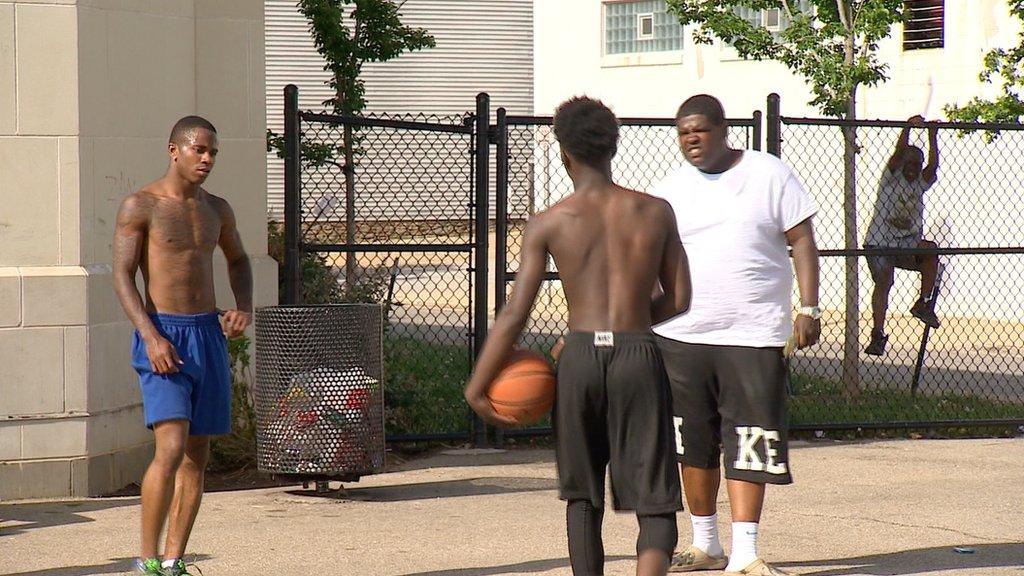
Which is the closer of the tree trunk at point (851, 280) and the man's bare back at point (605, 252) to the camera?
the man's bare back at point (605, 252)

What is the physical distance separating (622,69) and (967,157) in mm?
5584

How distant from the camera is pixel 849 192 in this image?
11.5m

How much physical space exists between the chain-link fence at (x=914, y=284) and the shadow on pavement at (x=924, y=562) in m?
3.34

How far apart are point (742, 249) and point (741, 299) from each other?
21cm

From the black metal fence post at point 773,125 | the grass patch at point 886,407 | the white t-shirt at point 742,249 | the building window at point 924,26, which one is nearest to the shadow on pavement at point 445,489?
the white t-shirt at point 742,249

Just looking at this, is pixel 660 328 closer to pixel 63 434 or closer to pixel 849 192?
pixel 63 434

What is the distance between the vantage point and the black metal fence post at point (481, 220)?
966 cm

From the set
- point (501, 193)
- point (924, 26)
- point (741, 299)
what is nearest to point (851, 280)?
point (501, 193)

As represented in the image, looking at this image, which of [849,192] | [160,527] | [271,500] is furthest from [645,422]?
[849,192]

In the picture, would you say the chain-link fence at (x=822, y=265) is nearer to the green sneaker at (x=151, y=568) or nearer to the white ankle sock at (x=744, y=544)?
the white ankle sock at (x=744, y=544)

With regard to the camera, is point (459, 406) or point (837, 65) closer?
point (459, 406)

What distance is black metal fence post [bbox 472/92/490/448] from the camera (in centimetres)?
966

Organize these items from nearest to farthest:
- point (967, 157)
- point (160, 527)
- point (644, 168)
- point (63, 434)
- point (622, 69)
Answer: point (160, 527) → point (63, 434) → point (967, 157) → point (644, 168) → point (622, 69)

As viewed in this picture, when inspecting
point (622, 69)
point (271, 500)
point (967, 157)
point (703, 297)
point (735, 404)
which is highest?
point (622, 69)
